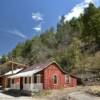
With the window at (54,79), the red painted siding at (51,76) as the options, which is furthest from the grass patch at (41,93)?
the window at (54,79)

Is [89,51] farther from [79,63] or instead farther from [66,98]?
[66,98]

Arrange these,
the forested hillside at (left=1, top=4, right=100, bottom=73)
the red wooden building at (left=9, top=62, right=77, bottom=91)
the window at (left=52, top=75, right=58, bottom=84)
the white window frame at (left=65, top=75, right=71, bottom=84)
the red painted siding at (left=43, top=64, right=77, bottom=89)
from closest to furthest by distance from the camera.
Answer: the red wooden building at (left=9, top=62, right=77, bottom=91) → the red painted siding at (left=43, top=64, right=77, bottom=89) → the window at (left=52, top=75, right=58, bottom=84) → the white window frame at (left=65, top=75, right=71, bottom=84) → the forested hillside at (left=1, top=4, right=100, bottom=73)

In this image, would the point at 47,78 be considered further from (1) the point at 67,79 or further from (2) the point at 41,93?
(2) the point at 41,93

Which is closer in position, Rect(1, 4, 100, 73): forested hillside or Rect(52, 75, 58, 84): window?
Rect(52, 75, 58, 84): window

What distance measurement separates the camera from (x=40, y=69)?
157 ft

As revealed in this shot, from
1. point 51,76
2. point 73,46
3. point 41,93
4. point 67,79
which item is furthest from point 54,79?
point 73,46

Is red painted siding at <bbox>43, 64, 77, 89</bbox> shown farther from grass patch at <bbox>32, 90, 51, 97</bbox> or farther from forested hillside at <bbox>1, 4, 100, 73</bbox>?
forested hillside at <bbox>1, 4, 100, 73</bbox>

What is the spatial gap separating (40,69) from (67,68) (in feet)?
88.3

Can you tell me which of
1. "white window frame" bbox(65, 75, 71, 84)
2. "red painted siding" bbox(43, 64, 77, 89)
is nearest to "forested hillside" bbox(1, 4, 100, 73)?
"white window frame" bbox(65, 75, 71, 84)

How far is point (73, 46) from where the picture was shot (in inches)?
2982

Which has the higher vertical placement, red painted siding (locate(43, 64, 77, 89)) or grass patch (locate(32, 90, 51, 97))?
red painted siding (locate(43, 64, 77, 89))

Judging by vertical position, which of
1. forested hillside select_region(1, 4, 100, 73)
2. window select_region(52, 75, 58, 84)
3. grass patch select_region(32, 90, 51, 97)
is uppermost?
forested hillside select_region(1, 4, 100, 73)

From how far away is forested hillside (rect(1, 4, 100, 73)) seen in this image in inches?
2901

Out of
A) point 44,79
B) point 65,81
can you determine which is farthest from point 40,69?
point 65,81
